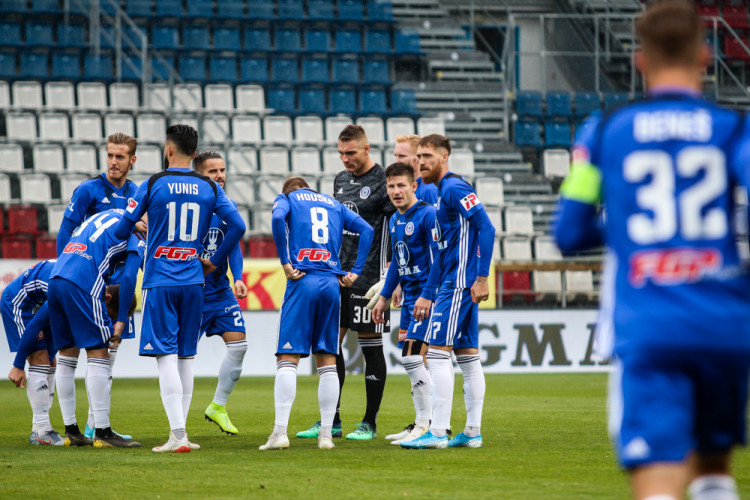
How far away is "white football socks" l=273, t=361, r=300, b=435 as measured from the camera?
6.55 meters

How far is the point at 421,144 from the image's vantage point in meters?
7.07

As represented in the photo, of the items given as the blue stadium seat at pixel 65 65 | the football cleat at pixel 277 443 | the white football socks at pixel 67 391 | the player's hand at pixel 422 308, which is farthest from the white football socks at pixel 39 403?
the blue stadium seat at pixel 65 65

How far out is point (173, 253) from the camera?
6.60 m

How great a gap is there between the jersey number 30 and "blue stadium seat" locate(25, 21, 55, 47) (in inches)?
803

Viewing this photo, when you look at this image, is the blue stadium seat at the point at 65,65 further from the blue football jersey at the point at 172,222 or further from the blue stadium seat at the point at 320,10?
the blue football jersey at the point at 172,222

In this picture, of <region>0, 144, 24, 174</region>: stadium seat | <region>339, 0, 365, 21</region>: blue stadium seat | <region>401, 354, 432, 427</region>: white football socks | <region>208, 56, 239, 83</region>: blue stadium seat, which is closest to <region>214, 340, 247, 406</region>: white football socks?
<region>401, 354, 432, 427</region>: white football socks

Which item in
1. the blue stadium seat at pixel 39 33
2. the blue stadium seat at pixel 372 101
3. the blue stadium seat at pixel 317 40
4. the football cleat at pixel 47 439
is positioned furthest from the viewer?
the blue stadium seat at pixel 317 40

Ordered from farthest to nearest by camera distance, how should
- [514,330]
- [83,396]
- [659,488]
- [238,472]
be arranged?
[514,330] < [83,396] < [238,472] < [659,488]

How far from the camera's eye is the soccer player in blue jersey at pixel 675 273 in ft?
8.63

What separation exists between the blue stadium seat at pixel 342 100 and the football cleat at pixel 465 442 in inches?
613

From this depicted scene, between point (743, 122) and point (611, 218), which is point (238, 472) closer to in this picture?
point (611, 218)

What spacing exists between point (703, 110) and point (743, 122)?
11 centimetres

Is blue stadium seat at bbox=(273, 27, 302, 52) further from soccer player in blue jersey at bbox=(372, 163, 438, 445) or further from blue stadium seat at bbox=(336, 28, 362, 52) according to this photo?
soccer player in blue jersey at bbox=(372, 163, 438, 445)

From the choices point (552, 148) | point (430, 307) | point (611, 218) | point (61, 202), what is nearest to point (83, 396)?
point (61, 202)
